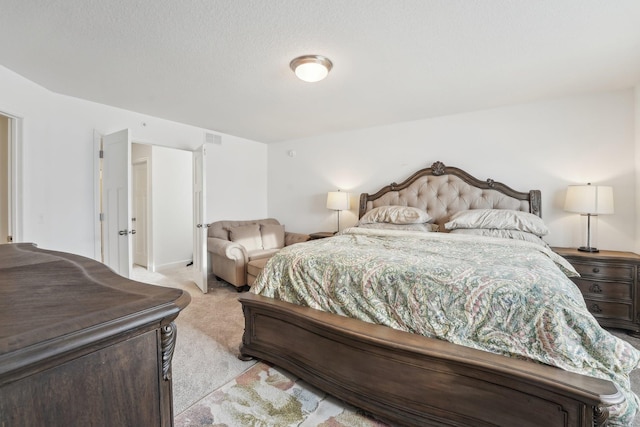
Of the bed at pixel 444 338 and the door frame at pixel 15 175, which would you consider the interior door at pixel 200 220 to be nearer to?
the door frame at pixel 15 175

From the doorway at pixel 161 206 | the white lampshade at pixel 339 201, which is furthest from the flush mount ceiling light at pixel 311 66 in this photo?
the doorway at pixel 161 206

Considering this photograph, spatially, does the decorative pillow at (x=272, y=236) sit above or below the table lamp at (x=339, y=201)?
below

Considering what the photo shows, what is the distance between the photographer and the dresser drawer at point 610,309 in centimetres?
260

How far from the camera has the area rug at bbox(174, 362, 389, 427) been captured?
1.64m

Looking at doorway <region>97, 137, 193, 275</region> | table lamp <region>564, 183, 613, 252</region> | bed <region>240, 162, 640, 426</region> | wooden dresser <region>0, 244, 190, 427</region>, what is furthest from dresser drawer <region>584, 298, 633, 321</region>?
doorway <region>97, 137, 193, 275</region>

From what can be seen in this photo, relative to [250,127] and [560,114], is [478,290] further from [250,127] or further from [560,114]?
[250,127]

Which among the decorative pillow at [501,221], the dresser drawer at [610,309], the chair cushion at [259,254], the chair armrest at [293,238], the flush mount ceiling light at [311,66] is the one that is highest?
the flush mount ceiling light at [311,66]

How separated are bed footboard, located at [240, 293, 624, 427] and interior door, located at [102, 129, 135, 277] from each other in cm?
203

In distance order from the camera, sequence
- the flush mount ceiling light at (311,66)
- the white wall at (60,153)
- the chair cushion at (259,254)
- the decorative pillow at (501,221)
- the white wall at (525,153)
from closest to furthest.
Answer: the flush mount ceiling light at (311,66) → the white wall at (60,153) → the decorative pillow at (501,221) → the white wall at (525,153) → the chair cushion at (259,254)

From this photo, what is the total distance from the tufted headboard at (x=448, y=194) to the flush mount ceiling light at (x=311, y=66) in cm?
215

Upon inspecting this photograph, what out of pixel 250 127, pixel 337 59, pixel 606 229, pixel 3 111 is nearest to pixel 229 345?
pixel 337 59

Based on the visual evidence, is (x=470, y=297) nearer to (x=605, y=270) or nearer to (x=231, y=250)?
(x=605, y=270)

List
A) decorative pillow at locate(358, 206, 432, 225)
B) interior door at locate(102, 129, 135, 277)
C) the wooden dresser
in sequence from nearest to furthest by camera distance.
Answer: the wooden dresser
interior door at locate(102, 129, 135, 277)
decorative pillow at locate(358, 206, 432, 225)

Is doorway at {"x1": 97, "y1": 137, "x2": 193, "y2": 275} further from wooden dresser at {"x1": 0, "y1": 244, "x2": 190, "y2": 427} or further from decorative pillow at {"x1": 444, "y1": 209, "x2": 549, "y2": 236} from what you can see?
wooden dresser at {"x1": 0, "y1": 244, "x2": 190, "y2": 427}
